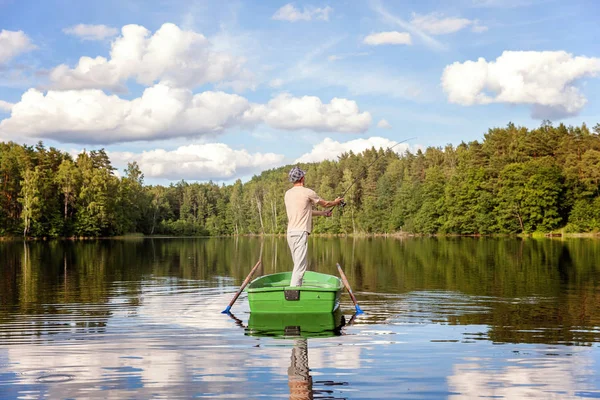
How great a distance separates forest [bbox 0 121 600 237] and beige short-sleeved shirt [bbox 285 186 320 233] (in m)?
57.2

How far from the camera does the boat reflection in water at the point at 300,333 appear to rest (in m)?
7.00

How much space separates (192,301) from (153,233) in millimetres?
121784

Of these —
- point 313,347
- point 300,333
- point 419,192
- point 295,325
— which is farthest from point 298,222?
point 419,192

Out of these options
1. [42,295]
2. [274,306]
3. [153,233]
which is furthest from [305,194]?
[153,233]

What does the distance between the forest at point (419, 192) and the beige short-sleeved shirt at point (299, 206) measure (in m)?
57.2

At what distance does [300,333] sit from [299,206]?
9.49 ft

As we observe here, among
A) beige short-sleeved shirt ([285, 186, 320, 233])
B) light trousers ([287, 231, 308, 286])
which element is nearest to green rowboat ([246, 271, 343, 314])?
light trousers ([287, 231, 308, 286])

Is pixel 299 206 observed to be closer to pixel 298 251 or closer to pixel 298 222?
pixel 298 222

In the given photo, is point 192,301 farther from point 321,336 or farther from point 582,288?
point 582,288

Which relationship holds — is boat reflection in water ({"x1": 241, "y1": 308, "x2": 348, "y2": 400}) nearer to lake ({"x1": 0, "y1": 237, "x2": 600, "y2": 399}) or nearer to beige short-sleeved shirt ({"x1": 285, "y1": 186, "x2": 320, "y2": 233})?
lake ({"x1": 0, "y1": 237, "x2": 600, "y2": 399})

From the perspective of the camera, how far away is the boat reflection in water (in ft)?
23.0

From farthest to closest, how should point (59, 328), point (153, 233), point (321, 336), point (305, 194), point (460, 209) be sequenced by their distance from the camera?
point (153, 233)
point (460, 209)
point (305, 194)
point (59, 328)
point (321, 336)

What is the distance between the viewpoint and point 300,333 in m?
10.9

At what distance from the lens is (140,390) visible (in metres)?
7.03
